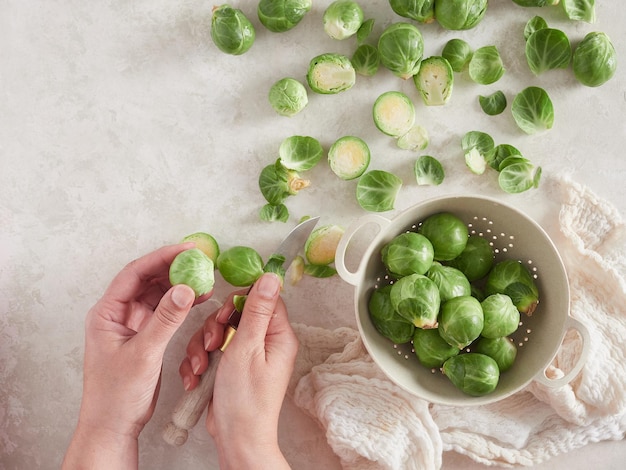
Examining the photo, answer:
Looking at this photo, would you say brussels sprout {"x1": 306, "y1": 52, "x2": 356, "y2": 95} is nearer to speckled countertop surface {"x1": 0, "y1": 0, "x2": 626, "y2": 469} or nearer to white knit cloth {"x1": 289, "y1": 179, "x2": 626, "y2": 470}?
speckled countertop surface {"x1": 0, "y1": 0, "x2": 626, "y2": 469}

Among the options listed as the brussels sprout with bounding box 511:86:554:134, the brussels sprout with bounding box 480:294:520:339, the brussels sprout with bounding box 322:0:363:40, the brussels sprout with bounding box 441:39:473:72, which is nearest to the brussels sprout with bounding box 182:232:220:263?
the brussels sprout with bounding box 322:0:363:40

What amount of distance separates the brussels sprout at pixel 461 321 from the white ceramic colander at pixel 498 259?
0.20 m

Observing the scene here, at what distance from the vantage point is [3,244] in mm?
2348

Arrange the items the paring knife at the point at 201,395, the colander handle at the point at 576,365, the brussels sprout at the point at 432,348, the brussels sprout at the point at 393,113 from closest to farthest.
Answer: the colander handle at the point at 576,365, the brussels sprout at the point at 432,348, the paring knife at the point at 201,395, the brussels sprout at the point at 393,113

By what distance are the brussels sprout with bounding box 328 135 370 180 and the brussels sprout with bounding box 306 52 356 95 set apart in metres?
0.19

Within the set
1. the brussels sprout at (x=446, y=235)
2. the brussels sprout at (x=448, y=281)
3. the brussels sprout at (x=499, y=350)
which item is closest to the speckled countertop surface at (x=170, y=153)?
the brussels sprout at (x=446, y=235)

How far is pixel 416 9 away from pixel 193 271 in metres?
1.17

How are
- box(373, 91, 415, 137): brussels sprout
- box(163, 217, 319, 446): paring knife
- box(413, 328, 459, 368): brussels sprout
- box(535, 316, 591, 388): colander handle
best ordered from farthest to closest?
box(373, 91, 415, 137): brussels sprout, box(163, 217, 319, 446): paring knife, box(413, 328, 459, 368): brussels sprout, box(535, 316, 591, 388): colander handle

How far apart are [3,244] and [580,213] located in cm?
213

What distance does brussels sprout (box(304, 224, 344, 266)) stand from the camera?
7.28ft

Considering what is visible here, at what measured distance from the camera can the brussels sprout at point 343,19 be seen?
2168mm

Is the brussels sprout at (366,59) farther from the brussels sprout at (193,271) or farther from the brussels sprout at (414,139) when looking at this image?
the brussels sprout at (193,271)

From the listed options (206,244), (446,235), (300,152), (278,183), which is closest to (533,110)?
(446,235)

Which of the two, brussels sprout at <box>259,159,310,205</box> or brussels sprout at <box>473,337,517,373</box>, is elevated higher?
brussels sprout at <box>259,159,310,205</box>
